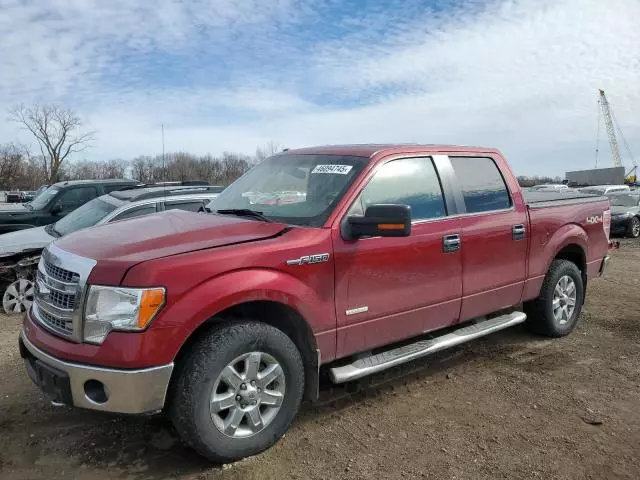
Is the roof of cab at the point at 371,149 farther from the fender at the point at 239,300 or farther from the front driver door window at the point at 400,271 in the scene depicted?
the fender at the point at 239,300

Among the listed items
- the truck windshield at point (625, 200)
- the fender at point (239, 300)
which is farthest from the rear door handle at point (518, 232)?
the truck windshield at point (625, 200)

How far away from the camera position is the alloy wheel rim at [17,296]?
Answer: 6.75 m

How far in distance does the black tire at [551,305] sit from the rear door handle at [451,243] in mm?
1639

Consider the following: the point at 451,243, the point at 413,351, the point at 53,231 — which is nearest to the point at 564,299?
the point at 451,243

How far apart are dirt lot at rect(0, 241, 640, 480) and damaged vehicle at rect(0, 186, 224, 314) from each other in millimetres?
1833

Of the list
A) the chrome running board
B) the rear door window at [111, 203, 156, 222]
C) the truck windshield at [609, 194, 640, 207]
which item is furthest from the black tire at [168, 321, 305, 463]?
the truck windshield at [609, 194, 640, 207]

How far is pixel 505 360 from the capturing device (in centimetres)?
509

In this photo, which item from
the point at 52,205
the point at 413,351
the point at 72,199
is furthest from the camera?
the point at 72,199

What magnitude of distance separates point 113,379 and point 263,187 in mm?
2034

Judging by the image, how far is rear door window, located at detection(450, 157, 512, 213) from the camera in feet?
15.3

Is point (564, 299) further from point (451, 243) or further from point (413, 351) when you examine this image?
point (413, 351)

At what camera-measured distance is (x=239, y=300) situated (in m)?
3.14

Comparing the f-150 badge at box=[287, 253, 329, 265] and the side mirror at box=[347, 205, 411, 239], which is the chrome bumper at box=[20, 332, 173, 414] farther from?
the side mirror at box=[347, 205, 411, 239]

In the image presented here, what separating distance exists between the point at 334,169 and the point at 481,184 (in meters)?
1.54
